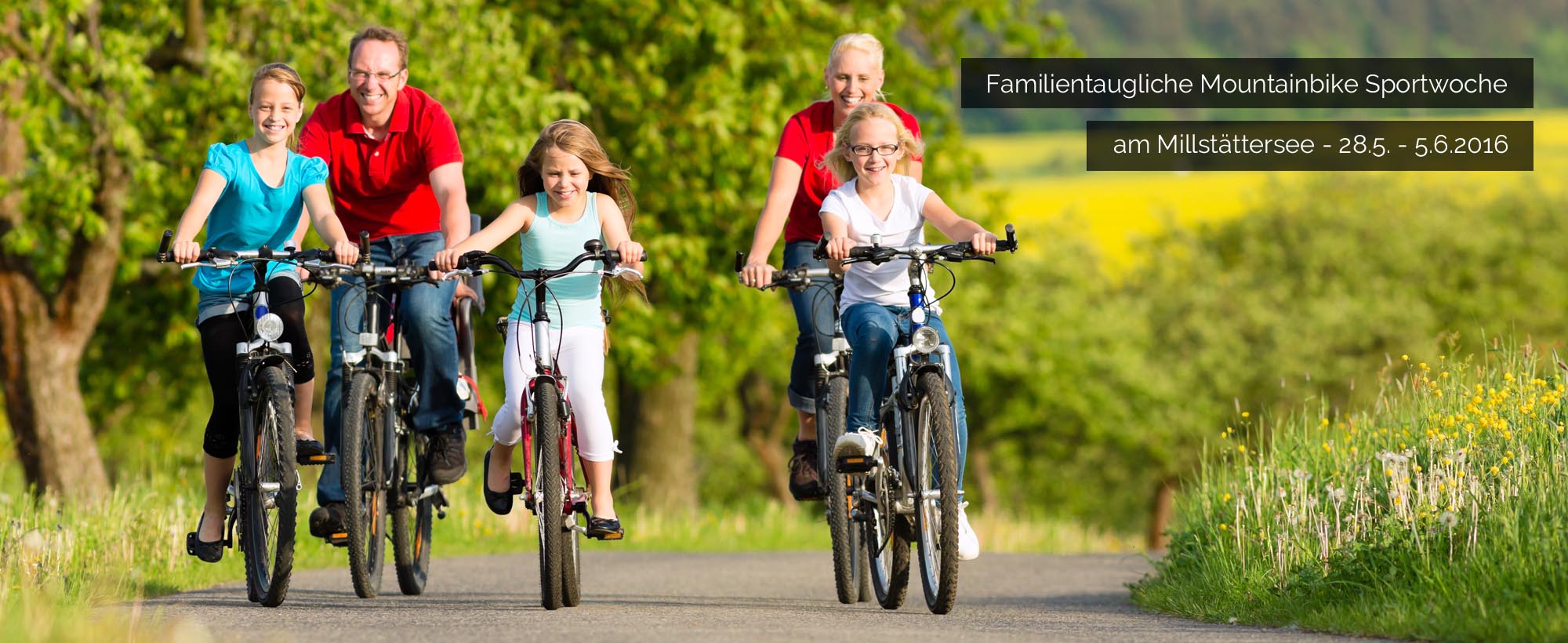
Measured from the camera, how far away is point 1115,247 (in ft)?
207

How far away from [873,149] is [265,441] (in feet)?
8.46

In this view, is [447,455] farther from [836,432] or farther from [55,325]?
[55,325]

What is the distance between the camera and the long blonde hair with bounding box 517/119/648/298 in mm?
6969

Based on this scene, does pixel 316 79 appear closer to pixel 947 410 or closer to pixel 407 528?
pixel 407 528

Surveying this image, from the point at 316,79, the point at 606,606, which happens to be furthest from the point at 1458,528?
the point at 316,79

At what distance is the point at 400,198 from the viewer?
25.1 ft

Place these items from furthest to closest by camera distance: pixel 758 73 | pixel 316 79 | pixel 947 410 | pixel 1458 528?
pixel 758 73 → pixel 316 79 → pixel 947 410 → pixel 1458 528

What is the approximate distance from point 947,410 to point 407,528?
2.60 meters

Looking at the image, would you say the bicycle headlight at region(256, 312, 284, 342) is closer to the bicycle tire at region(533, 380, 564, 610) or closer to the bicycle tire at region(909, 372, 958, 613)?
the bicycle tire at region(533, 380, 564, 610)

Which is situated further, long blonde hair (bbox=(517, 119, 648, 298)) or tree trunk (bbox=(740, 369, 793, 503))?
tree trunk (bbox=(740, 369, 793, 503))

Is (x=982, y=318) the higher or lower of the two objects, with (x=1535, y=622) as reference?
higher

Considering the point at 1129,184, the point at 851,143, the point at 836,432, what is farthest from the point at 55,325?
the point at 1129,184

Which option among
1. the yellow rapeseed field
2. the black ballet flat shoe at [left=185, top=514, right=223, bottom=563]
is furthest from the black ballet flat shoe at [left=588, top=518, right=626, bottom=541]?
the yellow rapeseed field

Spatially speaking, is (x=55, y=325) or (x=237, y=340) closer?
(x=237, y=340)
